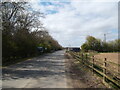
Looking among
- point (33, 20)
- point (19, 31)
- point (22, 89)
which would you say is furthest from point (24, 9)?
point (22, 89)

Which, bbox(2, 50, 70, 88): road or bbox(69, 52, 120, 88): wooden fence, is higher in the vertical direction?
bbox(69, 52, 120, 88): wooden fence

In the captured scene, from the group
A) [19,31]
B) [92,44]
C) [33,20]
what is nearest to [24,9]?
[19,31]

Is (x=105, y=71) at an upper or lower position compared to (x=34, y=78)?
upper

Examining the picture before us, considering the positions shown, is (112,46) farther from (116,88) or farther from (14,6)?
(116,88)

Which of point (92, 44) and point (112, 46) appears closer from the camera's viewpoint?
point (92, 44)

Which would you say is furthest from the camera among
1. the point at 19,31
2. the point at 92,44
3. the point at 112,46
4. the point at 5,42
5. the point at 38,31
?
the point at 112,46

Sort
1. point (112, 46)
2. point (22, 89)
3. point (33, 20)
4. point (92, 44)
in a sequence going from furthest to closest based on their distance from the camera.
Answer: point (112, 46) < point (92, 44) < point (33, 20) < point (22, 89)

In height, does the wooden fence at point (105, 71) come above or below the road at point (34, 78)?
above

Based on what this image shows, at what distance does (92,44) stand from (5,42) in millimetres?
78950

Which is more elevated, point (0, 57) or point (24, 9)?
point (24, 9)

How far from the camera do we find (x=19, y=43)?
29797 millimetres

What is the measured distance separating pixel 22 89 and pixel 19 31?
24.2 m

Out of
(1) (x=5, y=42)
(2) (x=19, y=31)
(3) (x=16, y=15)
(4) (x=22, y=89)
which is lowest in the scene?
(4) (x=22, y=89)

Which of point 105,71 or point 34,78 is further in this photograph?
point 34,78
